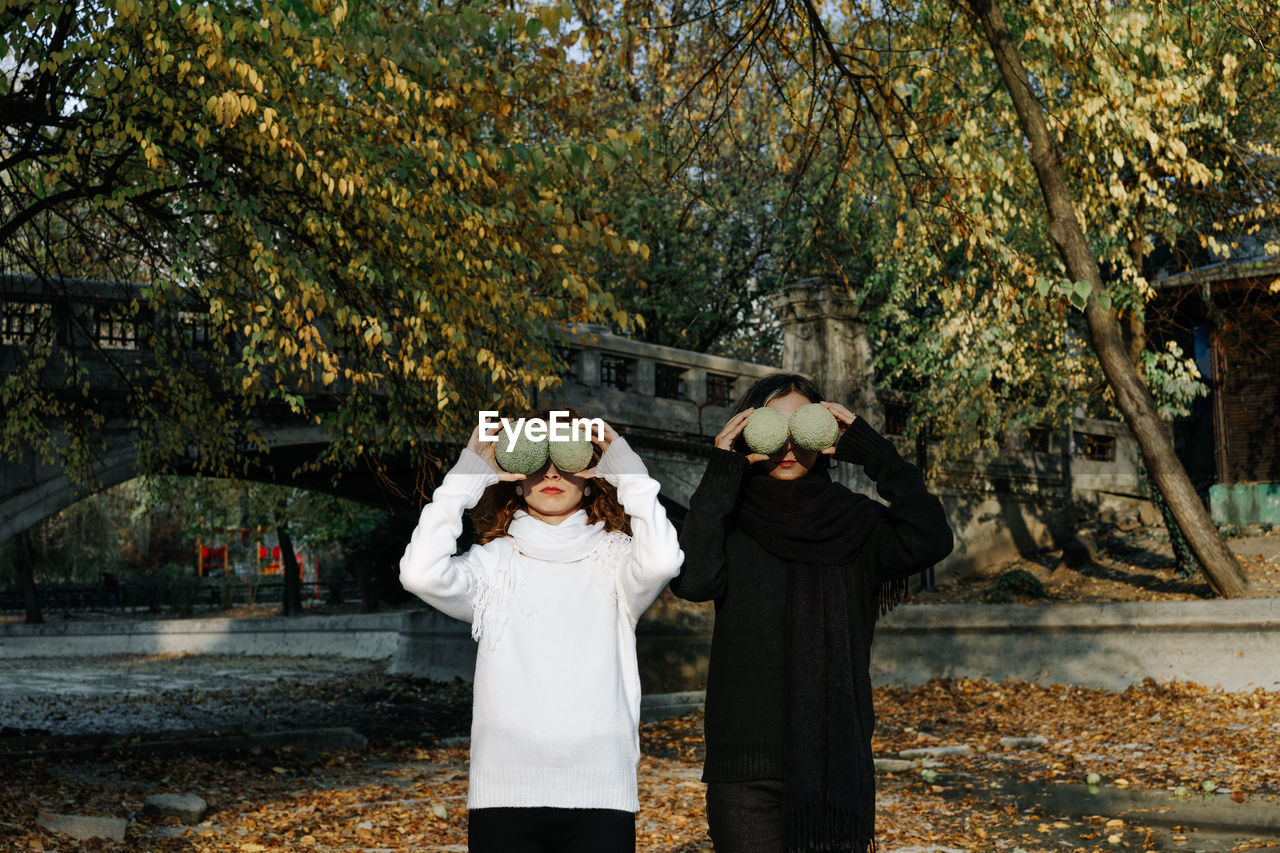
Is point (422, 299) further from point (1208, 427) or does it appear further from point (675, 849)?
point (1208, 427)

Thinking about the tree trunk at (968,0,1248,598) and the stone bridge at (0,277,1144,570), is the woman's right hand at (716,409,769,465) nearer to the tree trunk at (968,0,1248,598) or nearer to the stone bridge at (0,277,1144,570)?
the stone bridge at (0,277,1144,570)

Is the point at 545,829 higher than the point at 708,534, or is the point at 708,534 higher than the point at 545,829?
the point at 708,534

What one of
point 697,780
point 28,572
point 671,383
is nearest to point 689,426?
point 671,383

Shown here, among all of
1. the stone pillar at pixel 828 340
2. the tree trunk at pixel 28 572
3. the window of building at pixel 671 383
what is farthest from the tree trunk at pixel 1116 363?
A: the tree trunk at pixel 28 572

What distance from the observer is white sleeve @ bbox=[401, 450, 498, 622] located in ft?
10.1

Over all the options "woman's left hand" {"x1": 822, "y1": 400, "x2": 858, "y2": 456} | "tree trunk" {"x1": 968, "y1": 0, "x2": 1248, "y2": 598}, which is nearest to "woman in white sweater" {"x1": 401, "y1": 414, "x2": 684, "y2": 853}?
"woman's left hand" {"x1": 822, "y1": 400, "x2": 858, "y2": 456}

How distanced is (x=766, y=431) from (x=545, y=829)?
1178 millimetres

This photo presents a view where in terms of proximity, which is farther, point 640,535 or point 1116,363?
point 1116,363

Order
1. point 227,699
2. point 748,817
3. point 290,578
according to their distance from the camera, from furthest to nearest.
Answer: point 290,578 < point 227,699 < point 748,817

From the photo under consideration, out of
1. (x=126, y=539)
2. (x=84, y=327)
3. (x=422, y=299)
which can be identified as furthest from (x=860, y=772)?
(x=126, y=539)

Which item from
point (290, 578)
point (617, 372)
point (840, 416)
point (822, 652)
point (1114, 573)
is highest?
point (617, 372)

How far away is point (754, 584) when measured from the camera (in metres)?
3.38

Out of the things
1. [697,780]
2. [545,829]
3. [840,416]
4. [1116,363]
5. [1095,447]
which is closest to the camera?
[545,829]

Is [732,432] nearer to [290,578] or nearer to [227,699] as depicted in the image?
[227,699]
